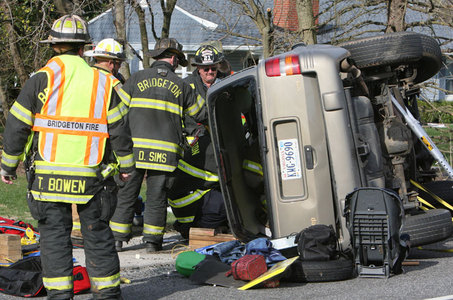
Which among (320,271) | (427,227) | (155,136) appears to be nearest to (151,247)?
(155,136)

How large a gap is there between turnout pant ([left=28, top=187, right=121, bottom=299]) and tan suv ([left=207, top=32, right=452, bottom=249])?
1645mm

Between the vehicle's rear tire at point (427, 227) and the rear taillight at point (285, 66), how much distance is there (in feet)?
4.96

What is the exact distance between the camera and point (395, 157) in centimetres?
670

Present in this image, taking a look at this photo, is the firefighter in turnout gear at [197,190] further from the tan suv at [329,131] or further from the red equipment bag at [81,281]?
the red equipment bag at [81,281]

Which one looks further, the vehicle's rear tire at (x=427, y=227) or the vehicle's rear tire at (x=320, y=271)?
the vehicle's rear tire at (x=427, y=227)

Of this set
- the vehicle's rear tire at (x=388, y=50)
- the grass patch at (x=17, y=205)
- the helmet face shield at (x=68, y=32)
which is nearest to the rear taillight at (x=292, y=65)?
the vehicle's rear tire at (x=388, y=50)

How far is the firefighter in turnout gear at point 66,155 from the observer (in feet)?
16.3

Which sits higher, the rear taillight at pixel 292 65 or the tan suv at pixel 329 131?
the rear taillight at pixel 292 65

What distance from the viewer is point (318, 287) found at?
18.4ft

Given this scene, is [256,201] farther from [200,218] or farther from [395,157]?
[395,157]

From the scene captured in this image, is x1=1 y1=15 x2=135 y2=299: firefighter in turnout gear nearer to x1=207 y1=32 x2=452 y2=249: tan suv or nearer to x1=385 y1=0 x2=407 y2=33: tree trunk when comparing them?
x1=207 y1=32 x2=452 y2=249: tan suv

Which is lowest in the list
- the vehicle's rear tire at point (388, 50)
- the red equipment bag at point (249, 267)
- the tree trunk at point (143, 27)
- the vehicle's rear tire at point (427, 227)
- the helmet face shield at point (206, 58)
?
the red equipment bag at point (249, 267)

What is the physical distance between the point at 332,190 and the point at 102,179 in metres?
1.94

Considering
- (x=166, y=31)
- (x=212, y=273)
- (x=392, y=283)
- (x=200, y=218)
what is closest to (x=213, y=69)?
(x=200, y=218)
